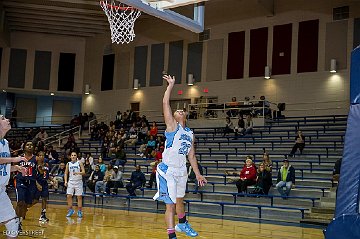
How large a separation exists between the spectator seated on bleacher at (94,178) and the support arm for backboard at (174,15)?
10146 mm

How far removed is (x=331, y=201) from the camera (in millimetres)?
14320

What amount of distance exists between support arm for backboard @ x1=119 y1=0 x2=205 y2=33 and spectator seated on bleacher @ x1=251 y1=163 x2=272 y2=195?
6853 millimetres

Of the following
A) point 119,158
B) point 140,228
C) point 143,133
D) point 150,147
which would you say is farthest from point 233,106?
point 140,228

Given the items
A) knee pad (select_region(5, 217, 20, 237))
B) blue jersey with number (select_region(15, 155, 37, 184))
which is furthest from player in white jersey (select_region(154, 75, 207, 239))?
blue jersey with number (select_region(15, 155, 37, 184))

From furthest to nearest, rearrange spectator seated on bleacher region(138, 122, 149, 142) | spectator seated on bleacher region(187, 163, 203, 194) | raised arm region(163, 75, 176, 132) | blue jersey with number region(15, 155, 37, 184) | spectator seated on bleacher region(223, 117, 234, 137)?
spectator seated on bleacher region(138, 122, 149, 142)
spectator seated on bleacher region(223, 117, 234, 137)
spectator seated on bleacher region(187, 163, 203, 194)
blue jersey with number region(15, 155, 37, 184)
raised arm region(163, 75, 176, 132)

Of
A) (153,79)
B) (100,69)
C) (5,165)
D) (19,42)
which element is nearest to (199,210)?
(5,165)

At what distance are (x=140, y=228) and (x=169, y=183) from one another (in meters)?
4.63

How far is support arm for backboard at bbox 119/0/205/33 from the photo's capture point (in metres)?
9.07

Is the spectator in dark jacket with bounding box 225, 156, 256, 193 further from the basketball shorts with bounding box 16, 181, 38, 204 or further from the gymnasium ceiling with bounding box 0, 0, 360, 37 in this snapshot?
the gymnasium ceiling with bounding box 0, 0, 360, 37

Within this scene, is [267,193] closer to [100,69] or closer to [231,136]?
[231,136]

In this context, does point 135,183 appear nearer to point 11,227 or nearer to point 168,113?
point 168,113

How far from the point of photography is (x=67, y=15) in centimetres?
3014

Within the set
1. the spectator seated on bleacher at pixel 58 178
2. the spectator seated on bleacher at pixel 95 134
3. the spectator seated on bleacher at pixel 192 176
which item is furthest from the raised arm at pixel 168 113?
the spectator seated on bleacher at pixel 95 134

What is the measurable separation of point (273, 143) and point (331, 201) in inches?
265
